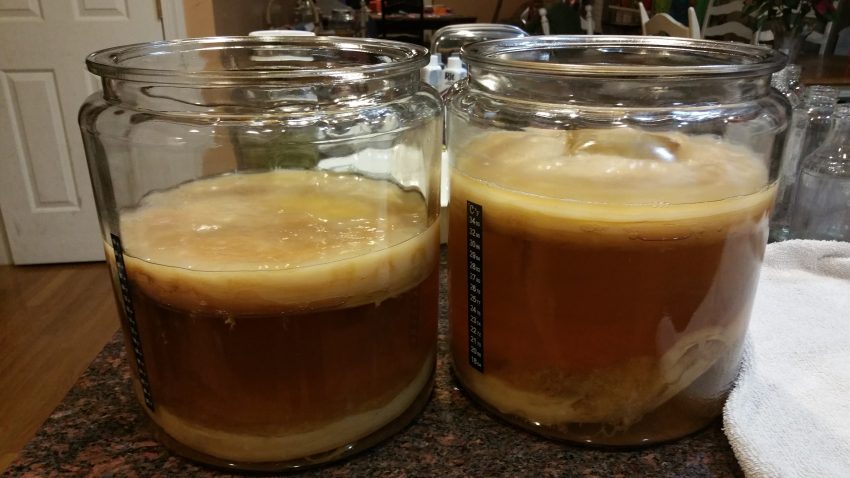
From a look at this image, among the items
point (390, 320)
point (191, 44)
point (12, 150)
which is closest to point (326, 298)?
point (390, 320)

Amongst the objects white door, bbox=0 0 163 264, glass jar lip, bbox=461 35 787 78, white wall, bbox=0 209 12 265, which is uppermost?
glass jar lip, bbox=461 35 787 78

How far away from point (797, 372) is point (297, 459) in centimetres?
39

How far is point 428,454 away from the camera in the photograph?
473mm

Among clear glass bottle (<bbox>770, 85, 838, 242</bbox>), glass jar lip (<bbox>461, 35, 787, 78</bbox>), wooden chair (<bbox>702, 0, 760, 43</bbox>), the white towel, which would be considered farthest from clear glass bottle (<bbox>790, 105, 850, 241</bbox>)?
wooden chair (<bbox>702, 0, 760, 43</bbox>)

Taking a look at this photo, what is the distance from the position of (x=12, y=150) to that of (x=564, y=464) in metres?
2.33

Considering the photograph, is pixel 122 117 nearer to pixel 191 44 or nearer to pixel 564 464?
pixel 191 44

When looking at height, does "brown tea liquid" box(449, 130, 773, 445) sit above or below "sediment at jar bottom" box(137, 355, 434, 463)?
above

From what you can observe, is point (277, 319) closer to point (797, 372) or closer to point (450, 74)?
point (797, 372)

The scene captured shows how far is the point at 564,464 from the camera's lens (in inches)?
18.1

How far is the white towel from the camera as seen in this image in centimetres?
42

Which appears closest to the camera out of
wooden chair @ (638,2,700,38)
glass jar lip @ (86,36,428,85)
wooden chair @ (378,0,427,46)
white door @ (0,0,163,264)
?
glass jar lip @ (86,36,428,85)

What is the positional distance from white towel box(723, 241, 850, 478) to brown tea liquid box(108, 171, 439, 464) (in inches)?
9.7

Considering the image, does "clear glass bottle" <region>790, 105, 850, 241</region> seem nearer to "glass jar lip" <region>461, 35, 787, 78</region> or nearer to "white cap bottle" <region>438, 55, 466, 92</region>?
"glass jar lip" <region>461, 35, 787, 78</region>

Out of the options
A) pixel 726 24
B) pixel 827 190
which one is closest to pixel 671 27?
pixel 827 190
